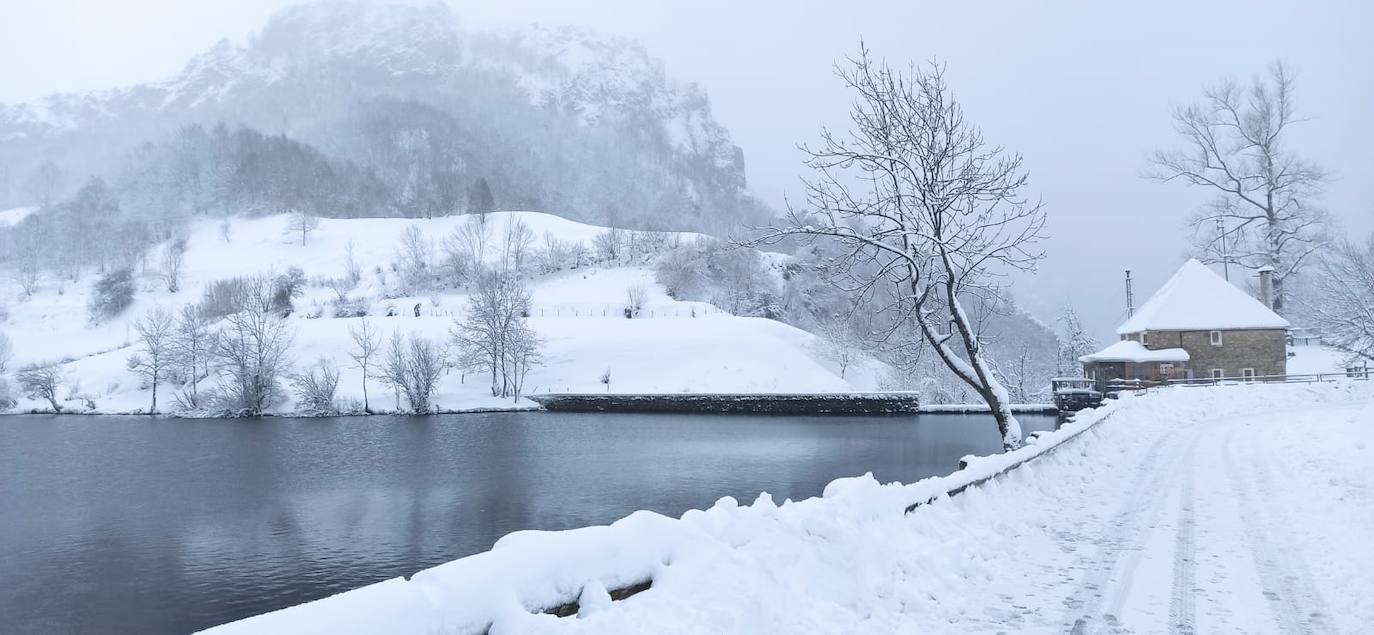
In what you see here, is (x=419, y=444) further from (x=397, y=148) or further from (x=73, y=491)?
(x=397, y=148)

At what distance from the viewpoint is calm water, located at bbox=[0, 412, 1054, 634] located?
15094mm

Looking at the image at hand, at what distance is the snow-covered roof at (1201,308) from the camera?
4881cm

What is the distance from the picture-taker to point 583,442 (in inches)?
1558

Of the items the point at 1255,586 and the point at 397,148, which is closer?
the point at 1255,586

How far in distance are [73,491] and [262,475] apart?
587 centimetres

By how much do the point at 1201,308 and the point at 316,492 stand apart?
55.0 meters

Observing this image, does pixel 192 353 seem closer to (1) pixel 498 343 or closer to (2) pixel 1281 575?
(1) pixel 498 343

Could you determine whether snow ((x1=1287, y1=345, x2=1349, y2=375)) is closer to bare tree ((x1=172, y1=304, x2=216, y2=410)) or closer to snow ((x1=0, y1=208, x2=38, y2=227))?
bare tree ((x1=172, y1=304, x2=216, y2=410))

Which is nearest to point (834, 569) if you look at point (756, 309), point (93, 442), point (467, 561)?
point (467, 561)

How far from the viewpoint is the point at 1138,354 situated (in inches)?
1966

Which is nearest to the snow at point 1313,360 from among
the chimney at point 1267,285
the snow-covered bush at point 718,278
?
the chimney at point 1267,285

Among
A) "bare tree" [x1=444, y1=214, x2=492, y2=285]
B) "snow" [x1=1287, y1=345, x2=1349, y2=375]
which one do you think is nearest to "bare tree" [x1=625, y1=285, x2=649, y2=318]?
"bare tree" [x1=444, y1=214, x2=492, y2=285]

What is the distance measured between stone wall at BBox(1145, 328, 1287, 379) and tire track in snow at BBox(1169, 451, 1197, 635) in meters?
44.4

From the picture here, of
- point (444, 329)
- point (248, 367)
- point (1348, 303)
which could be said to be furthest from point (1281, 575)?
point (444, 329)
